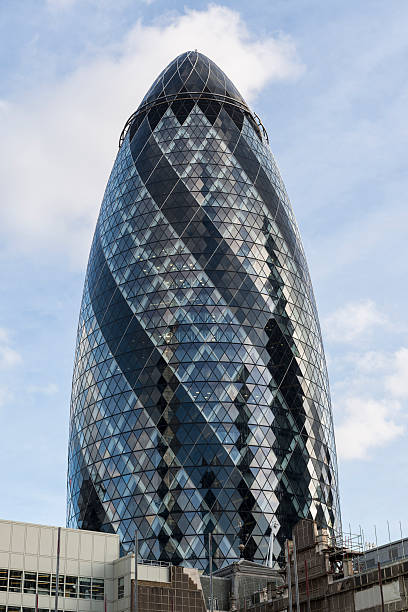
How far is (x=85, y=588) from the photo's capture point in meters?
50.4

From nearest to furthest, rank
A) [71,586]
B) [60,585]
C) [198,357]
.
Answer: [60,585]
[71,586]
[198,357]

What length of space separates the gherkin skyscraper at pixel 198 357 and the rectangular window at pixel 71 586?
17.8 metres

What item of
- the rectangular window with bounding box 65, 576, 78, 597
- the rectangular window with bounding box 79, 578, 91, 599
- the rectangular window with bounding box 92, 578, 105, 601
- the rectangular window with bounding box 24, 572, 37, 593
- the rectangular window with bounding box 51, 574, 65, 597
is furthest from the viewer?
the rectangular window with bounding box 92, 578, 105, 601

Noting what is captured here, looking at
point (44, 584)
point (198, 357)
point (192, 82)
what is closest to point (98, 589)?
point (44, 584)

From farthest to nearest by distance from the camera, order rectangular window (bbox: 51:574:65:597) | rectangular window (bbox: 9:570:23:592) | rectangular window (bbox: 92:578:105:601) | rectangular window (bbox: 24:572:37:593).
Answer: rectangular window (bbox: 92:578:105:601) < rectangular window (bbox: 51:574:65:597) < rectangular window (bbox: 24:572:37:593) < rectangular window (bbox: 9:570:23:592)

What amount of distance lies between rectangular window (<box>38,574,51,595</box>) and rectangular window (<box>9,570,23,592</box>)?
3.64 ft

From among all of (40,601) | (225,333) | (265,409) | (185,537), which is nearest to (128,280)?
(225,333)

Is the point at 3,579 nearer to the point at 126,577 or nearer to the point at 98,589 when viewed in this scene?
the point at 98,589

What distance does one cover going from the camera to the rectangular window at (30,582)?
4825 cm

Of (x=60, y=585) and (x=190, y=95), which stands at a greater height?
(x=190, y=95)

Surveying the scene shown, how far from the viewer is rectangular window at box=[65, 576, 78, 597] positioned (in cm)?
4953

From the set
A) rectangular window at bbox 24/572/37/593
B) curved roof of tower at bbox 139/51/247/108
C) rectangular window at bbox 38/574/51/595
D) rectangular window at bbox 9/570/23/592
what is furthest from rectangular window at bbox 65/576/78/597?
curved roof of tower at bbox 139/51/247/108

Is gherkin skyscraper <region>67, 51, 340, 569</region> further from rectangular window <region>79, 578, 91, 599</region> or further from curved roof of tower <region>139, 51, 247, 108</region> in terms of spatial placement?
rectangular window <region>79, 578, 91, 599</region>

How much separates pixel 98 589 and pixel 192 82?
52947 millimetres
